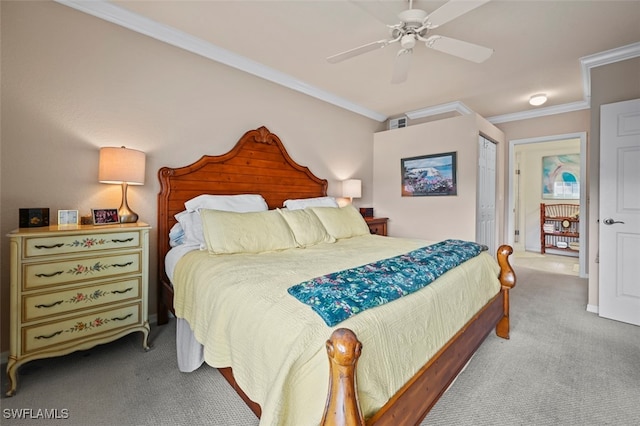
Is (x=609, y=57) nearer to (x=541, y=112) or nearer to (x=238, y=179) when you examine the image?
(x=541, y=112)

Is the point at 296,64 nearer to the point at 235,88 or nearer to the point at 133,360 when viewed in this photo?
the point at 235,88

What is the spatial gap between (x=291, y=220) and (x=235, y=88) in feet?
5.24

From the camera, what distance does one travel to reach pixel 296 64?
119 inches

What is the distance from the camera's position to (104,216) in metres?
2.08

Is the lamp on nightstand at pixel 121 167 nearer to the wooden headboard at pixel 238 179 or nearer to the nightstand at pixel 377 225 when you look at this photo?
the wooden headboard at pixel 238 179

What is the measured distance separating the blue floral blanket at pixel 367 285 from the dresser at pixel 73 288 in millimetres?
1383

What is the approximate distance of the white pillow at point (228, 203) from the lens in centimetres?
253

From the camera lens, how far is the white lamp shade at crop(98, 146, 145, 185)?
6.66 feet

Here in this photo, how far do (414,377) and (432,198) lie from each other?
3.27 meters

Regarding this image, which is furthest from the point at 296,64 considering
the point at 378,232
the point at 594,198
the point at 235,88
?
the point at 594,198

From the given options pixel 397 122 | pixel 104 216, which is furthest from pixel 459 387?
pixel 397 122

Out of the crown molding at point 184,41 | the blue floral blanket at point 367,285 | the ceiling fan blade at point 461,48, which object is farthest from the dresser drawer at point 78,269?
the ceiling fan blade at point 461,48

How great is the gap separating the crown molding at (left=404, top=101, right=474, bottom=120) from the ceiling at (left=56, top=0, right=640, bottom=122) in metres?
0.34

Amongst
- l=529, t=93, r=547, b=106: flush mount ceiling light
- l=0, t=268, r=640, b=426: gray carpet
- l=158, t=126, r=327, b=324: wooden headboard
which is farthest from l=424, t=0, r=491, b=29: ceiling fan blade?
l=529, t=93, r=547, b=106: flush mount ceiling light
